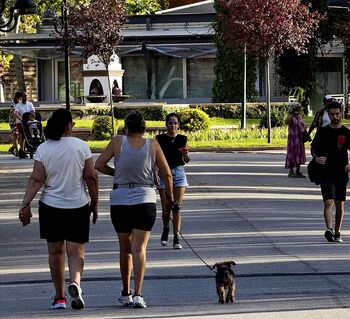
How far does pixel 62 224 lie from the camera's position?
11.5m

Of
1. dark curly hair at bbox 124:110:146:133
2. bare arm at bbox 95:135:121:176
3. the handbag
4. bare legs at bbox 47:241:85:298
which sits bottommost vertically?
bare legs at bbox 47:241:85:298

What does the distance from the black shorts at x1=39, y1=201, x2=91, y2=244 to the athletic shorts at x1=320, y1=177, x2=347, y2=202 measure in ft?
17.9

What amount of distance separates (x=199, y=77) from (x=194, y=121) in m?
22.9

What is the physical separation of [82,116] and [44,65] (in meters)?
20.6

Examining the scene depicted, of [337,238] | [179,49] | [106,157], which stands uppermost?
[179,49]

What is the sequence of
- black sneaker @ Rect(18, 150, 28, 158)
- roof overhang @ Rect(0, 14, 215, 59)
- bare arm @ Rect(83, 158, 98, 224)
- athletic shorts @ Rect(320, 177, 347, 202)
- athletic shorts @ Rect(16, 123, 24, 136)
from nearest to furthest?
bare arm @ Rect(83, 158, 98, 224) → athletic shorts @ Rect(320, 177, 347, 202) → athletic shorts @ Rect(16, 123, 24, 136) → black sneaker @ Rect(18, 150, 28, 158) → roof overhang @ Rect(0, 14, 215, 59)

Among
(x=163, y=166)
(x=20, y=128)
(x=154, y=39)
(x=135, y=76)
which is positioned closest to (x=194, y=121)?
(x=20, y=128)

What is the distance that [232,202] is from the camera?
Result: 2166 cm

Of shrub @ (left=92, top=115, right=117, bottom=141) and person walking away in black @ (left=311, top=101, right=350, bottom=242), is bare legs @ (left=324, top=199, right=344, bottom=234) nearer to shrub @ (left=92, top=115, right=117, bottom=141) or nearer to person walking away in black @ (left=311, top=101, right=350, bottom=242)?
person walking away in black @ (left=311, top=101, right=350, bottom=242)

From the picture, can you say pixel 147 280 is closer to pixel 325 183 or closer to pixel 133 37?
pixel 325 183

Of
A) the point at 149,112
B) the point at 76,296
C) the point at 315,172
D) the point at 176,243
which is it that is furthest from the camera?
the point at 149,112

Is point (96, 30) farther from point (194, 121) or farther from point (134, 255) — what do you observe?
point (134, 255)

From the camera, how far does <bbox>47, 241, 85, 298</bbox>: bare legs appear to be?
11.4 metres

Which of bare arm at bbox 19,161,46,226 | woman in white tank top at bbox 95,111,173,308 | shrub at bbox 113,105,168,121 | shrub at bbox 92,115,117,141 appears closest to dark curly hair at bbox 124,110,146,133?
woman in white tank top at bbox 95,111,173,308
